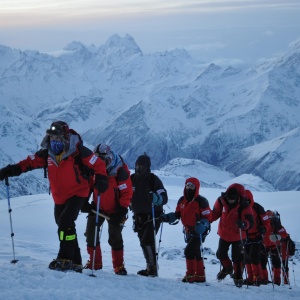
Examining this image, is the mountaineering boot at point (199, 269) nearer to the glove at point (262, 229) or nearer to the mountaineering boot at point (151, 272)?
the mountaineering boot at point (151, 272)

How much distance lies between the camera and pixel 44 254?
16891 millimetres

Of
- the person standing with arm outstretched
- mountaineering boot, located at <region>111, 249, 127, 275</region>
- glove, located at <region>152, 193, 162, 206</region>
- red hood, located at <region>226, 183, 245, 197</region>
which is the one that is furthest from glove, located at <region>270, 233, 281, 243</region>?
the person standing with arm outstretched

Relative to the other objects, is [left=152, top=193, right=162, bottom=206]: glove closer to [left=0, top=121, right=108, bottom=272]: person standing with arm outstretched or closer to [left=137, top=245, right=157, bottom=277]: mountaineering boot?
[left=137, top=245, right=157, bottom=277]: mountaineering boot

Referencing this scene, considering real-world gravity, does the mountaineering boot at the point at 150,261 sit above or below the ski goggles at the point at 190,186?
below

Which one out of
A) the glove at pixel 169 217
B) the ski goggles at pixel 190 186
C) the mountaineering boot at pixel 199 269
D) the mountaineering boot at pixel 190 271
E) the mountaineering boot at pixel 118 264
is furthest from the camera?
the glove at pixel 169 217

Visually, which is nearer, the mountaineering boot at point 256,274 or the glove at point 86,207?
the glove at point 86,207

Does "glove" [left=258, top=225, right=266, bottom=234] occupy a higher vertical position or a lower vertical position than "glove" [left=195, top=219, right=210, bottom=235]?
lower

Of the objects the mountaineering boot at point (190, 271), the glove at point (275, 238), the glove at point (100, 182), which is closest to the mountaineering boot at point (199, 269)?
the mountaineering boot at point (190, 271)

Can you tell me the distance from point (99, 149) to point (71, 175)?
63.2 inches

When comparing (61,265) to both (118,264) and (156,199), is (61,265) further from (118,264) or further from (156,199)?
(156,199)

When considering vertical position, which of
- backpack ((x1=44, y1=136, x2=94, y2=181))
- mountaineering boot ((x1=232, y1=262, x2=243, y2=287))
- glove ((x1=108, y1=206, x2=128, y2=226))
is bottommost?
mountaineering boot ((x1=232, y1=262, x2=243, y2=287))

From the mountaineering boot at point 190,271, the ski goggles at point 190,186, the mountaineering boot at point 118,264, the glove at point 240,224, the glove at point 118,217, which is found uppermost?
the ski goggles at point 190,186

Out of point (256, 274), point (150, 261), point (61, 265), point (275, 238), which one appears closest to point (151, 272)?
point (150, 261)

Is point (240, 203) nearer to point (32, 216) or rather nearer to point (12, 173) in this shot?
point (12, 173)
